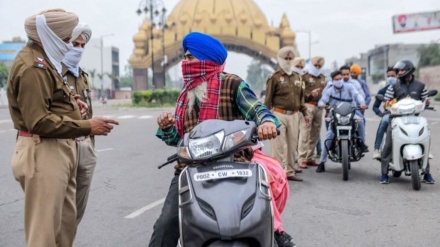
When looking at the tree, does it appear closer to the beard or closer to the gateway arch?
the gateway arch

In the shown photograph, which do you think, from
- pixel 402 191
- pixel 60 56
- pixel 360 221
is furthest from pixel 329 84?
pixel 60 56

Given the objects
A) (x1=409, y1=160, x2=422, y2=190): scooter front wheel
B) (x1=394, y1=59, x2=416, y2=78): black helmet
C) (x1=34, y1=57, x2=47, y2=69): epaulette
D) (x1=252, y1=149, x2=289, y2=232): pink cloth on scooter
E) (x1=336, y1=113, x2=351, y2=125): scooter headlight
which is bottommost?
(x1=409, y1=160, x2=422, y2=190): scooter front wheel

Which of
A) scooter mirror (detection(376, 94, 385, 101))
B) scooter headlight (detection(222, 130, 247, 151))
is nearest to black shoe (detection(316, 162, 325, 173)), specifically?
scooter mirror (detection(376, 94, 385, 101))

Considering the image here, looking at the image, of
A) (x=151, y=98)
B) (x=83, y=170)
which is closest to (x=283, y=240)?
(x=83, y=170)

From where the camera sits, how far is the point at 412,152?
275 inches

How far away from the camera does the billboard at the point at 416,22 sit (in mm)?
51688

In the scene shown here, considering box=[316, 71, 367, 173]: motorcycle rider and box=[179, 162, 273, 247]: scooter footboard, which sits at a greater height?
box=[316, 71, 367, 173]: motorcycle rider

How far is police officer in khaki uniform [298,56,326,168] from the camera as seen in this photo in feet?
31.0

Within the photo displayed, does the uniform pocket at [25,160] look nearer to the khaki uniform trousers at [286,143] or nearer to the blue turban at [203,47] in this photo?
the blue turban at [203,47]

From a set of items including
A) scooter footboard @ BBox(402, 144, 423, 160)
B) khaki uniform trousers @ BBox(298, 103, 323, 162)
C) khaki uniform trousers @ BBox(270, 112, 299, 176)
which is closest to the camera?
scooter footboard @ BBox(402, 144, 423, 160)

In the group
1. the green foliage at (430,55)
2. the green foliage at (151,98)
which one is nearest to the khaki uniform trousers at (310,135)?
the green foliage at (151,98)

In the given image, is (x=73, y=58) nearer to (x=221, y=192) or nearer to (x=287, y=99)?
(x=221, y=192)

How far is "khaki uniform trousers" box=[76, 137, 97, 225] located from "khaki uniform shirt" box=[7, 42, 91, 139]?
651 mm

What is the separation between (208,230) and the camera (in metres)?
2.71
